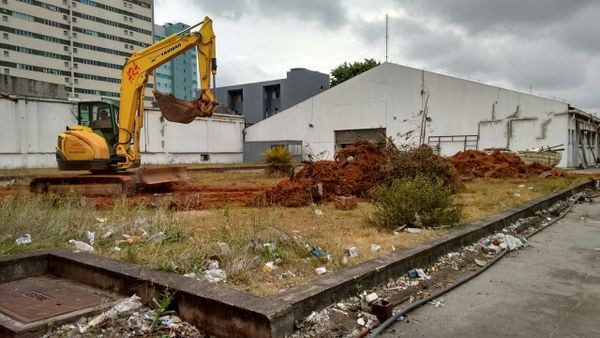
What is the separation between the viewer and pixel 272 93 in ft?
216

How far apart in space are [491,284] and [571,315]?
0.97 metres

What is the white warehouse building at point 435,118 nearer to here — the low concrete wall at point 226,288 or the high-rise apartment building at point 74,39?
the low concrete wall at point 226,288

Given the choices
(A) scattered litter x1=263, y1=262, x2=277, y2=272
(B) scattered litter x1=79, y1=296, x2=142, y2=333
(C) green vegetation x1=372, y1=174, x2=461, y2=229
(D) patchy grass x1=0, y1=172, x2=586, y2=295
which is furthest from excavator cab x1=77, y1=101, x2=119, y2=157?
(B) scattered litter x1=79, y1=296, x2=142, y2=333

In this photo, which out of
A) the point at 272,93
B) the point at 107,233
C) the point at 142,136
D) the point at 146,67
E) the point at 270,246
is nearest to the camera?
the point at 270,246

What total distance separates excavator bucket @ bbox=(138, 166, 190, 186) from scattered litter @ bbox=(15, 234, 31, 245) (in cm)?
706

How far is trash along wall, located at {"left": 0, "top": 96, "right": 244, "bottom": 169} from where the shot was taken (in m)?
27.1

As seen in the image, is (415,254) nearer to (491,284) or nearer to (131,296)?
(491,284)

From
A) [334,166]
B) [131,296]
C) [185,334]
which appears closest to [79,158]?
[334,166]

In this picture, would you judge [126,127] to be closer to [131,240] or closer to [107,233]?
[107,233]

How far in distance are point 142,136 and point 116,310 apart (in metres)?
32.2

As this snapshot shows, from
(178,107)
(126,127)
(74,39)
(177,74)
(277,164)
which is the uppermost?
(74,39)

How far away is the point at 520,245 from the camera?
667 cm

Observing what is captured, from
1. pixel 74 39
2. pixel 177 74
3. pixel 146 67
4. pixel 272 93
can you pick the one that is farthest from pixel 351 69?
pixel 177 74

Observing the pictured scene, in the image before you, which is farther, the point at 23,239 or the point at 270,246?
the point at 23,239
